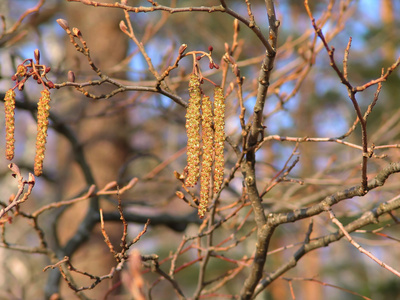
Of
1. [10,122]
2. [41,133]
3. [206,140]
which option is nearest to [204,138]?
[206,140]

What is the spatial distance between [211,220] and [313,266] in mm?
8776

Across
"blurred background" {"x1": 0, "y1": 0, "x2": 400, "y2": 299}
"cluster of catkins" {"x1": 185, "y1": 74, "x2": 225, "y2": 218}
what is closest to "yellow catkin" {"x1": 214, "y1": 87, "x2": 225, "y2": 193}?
"cluster of catkins" {"x1": 185, "y1": 74, "x2": 225, "y2": 218}

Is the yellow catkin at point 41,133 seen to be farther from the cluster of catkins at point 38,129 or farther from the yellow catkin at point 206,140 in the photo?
the yellow catkin at point 206,140

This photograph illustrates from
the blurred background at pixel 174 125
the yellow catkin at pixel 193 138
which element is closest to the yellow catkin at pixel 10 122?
the yellow catkin at pixel 193 138

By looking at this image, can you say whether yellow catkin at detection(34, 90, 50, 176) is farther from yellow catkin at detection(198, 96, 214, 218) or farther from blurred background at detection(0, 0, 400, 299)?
blurred background at detection(0, 0, 400, 299)

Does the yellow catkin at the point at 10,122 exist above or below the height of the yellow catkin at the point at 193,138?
above

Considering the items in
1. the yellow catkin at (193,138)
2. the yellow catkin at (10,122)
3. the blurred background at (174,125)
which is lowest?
the yellow catkin at (193,138)

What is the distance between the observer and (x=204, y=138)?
5.05 ft

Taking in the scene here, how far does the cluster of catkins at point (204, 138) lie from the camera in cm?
148

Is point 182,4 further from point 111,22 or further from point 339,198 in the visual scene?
point 339,198

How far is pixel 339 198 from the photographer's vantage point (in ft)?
5.73

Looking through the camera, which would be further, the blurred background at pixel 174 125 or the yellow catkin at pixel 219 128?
the blurred background at pixel 174 125

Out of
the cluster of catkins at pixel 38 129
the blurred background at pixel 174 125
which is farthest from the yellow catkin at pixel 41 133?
the blurred background at pixel 174 125

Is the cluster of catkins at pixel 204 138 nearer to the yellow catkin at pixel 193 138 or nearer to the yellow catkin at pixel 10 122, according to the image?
the yellow catkin at pixel 193 138
